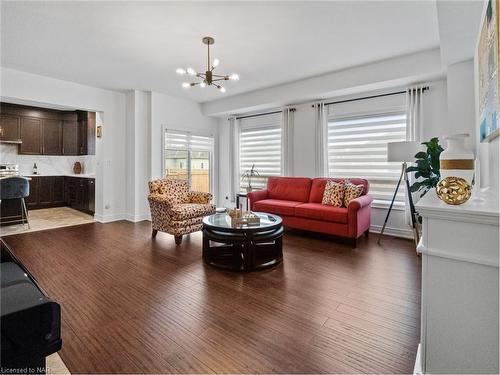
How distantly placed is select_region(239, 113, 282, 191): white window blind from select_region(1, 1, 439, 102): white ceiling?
1.55 m

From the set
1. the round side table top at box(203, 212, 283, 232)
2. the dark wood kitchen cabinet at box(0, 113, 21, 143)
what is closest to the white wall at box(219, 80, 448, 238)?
the round side table top at box(203, 212, 283, 232)

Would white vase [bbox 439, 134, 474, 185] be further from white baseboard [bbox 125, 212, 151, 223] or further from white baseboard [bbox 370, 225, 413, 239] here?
white baseboard [bbox 125, 212, 151, 223]

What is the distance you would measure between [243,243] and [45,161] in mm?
7013

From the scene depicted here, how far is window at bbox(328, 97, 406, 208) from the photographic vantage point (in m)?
4.37

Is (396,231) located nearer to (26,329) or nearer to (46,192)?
(26,329)

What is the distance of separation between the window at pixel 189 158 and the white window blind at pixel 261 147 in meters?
0.92

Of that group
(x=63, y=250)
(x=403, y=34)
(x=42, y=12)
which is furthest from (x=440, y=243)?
(x=63, y=250)

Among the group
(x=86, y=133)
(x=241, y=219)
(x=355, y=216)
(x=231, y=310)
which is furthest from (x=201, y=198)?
(x=86, y=133)

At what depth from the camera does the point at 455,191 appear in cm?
127

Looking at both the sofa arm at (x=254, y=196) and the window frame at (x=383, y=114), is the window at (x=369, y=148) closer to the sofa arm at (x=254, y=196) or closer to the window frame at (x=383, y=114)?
the window frame at (x=383, y=114)

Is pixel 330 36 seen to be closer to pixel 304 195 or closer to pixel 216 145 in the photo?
pixel 304 195

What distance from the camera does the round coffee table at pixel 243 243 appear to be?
290cm

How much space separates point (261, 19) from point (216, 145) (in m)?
4.30

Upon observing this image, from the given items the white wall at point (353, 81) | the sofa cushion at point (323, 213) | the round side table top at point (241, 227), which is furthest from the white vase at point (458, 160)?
the white wall at point (353, 81)
